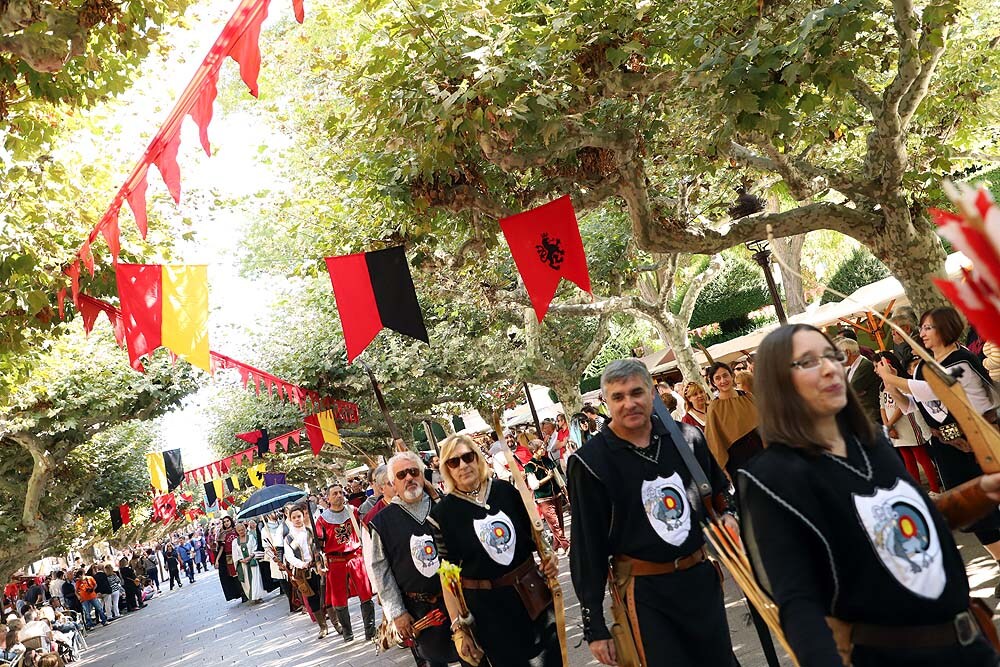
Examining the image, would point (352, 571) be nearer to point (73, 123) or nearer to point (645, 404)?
point (73, 123)

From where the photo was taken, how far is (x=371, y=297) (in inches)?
399

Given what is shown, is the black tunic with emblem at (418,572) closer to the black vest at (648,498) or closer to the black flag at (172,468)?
the black vest at (648,498)

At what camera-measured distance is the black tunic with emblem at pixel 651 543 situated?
172 inches

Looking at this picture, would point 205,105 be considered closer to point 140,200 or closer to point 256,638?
point 140,200

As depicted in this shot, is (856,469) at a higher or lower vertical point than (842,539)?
higher

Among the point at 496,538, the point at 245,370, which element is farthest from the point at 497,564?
the point at 245,370

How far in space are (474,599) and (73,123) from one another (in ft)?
26.5

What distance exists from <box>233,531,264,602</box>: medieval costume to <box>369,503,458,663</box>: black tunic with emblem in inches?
704

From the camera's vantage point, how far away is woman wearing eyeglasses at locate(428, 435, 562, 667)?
5438 millimetres

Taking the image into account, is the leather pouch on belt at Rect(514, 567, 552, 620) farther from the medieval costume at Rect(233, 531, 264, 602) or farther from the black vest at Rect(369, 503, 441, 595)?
the medieval costume at Rect(233, 531, 264, 602)

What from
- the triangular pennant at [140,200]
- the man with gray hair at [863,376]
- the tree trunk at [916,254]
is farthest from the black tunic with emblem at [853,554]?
the tree trunk at [916,254]

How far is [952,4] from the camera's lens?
8.28 metres

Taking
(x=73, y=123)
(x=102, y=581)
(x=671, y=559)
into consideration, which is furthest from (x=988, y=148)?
(x=102, y=581)

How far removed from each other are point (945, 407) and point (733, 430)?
4.59 ft
